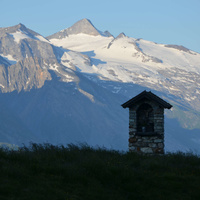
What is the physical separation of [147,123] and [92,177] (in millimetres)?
9349

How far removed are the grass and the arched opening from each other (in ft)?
17.0

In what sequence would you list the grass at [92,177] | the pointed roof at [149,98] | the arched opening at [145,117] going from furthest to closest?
the arched opening at [145,117] → the pointed roof at [149,98] → the grass at [92,177]

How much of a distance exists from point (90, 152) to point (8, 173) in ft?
19.2

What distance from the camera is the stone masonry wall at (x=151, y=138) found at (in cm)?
2366

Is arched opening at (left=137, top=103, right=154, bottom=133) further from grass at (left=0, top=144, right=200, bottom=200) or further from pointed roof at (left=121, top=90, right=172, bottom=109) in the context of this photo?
grass at (left=0, top=144, right=200, bottom=200)

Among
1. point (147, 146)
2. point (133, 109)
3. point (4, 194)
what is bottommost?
point (4, 194)

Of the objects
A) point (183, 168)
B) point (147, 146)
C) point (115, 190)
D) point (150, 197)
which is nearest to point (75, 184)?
point (115, 190)

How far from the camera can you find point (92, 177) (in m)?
16.4

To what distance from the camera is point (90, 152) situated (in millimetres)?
20703

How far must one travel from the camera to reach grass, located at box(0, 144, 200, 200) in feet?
48.0

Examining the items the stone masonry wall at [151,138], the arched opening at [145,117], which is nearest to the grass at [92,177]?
the stone masonry wall at [151,138]

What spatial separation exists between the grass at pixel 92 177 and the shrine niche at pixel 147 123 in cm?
381

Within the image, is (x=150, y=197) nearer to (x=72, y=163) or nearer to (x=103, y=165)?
(x=103, y=165)

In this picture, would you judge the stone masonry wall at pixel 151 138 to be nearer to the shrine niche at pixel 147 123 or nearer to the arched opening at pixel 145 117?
the shrine niche at pixel 147 123
